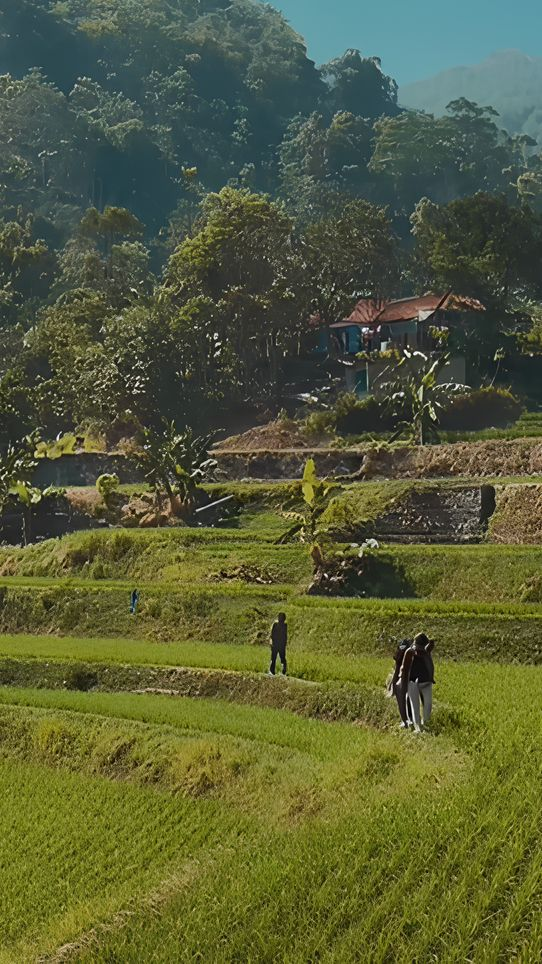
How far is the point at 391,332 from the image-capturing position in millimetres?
48531

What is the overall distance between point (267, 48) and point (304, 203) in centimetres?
5012

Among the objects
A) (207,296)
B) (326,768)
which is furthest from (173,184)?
(326,768)

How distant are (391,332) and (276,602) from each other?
1146 inches

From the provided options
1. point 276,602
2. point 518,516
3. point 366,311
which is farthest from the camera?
point 366,311

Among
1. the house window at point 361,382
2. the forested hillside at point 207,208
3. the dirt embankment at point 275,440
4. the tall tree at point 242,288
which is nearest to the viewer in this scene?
the dirt embankment at point 275,440

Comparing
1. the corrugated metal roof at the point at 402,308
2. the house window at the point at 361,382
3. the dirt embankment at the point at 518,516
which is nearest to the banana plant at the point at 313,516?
the dirt embankment at the point at 518,516

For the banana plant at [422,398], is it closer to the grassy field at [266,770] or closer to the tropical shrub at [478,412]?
the tropical shrub at [478,412]

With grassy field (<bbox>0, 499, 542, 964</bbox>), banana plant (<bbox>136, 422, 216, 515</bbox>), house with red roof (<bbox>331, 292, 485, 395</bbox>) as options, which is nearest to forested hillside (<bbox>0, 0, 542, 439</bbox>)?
house with red roof (<bbox>331, 292, 485, 395</bbox>)

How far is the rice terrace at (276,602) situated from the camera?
888 centimetres

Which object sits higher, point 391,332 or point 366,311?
point 366,311

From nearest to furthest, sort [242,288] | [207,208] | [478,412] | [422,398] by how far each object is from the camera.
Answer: [422,398], [478,412], [242,288], [207,208]

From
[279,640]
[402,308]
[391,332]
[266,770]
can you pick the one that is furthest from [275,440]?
[266,770]

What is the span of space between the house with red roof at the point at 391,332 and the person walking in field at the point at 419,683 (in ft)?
91.4

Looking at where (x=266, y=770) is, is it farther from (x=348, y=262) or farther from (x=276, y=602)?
(x=348, y=262)
